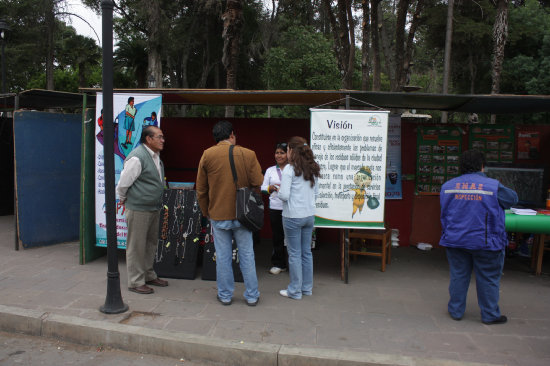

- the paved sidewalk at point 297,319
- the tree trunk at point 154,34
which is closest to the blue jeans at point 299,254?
the paved sidewalk at point 297,319

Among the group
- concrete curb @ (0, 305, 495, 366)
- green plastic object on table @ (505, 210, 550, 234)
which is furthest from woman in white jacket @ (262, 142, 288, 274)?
green plastic object on table @ (505, 210, 550, 234)

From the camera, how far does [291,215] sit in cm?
448

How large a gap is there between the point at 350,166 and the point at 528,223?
223cm

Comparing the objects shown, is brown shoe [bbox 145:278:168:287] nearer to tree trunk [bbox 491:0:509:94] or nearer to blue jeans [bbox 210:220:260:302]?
blue jeans [bbox 210:220:260:302]

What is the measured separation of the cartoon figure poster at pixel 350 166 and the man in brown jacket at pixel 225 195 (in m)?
1.16

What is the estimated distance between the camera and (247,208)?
4180 millimetres

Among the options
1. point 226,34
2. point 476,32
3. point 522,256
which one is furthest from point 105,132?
point 476,32

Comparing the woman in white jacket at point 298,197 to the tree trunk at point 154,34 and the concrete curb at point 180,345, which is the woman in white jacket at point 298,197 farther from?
the tree trunk at point 154,34

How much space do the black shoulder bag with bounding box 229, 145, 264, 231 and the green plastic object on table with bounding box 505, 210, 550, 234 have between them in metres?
3.07

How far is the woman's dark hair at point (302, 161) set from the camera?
448cm

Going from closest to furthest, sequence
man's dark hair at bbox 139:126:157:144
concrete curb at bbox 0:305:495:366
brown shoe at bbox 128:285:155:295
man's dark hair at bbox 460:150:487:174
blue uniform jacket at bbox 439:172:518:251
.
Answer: concrete curb at bbox 0:305:495:366 → blue uniform jacket at bbox 439:172:518:251 → man's dark hair at bbox 460:150:487:174 → man's dark hair at bbox 139:126:157:144 → brown shoe at bbox 128:285:155:295

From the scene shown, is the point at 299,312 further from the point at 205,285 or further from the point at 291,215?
the point at 205,285

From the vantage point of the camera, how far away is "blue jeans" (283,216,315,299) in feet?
14.8

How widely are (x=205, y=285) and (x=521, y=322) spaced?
138 inches
